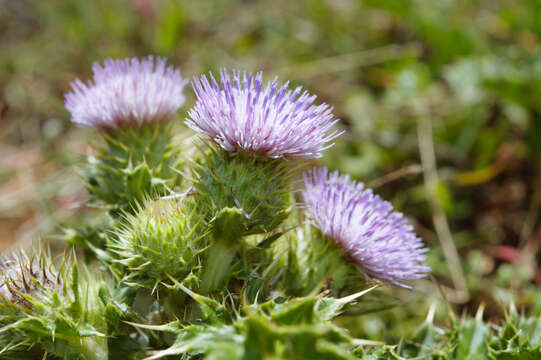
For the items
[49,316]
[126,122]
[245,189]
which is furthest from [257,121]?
[49,316]

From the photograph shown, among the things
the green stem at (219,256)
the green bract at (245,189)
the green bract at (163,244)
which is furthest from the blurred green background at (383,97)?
the green bract at (163,244)

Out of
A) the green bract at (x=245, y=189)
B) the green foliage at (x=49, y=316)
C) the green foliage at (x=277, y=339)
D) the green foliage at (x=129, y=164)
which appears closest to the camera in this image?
the green foliage at (x=277, y=339)

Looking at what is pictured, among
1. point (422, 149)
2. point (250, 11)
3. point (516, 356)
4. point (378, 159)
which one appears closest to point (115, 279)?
point (516, 356)

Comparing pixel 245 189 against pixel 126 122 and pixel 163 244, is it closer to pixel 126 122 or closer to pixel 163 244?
pixel 163 244

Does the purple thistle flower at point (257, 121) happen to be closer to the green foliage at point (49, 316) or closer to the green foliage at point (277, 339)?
the green foliage at point (277, 339)

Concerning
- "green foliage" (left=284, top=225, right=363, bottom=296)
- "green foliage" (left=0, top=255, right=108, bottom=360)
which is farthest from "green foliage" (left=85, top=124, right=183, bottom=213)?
"green foliage" (left=284, top=225, right=363, bottom=296)

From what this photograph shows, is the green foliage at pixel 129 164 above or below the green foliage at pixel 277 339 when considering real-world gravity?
above

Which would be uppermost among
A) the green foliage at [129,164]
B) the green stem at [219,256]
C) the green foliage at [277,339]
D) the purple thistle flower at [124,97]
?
the purple thistle flower at [124,97]
